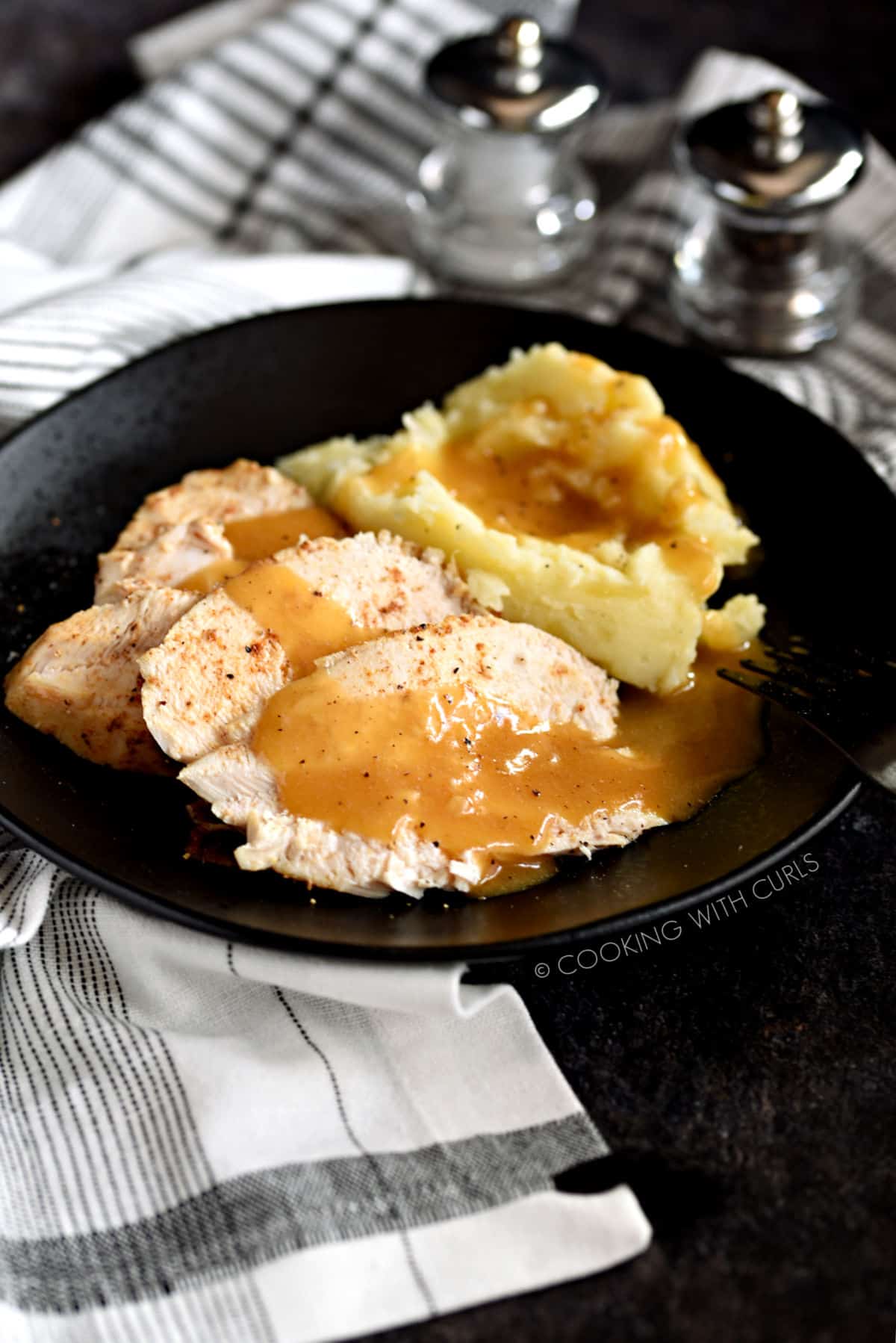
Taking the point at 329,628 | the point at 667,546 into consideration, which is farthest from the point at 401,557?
the point at 667,546

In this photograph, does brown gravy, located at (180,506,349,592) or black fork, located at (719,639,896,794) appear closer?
black fork, located at (719,639,896,794)

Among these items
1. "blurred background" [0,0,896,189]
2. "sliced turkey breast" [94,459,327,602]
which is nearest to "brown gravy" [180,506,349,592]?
"sliced turkey breast" [94,459,327,602]

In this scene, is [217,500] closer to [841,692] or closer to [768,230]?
[841,692]

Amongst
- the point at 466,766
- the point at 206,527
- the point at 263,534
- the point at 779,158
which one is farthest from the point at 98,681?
the point at 779,158

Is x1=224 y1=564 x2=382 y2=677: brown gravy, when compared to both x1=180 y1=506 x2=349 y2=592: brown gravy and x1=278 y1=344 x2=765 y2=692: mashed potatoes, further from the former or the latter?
x1=278 y1=344 x2=765 y2=692: mashed potatoes

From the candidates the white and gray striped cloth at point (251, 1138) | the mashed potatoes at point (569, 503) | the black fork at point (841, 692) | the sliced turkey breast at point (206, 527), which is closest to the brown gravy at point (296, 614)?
the sliced turkey breast at point (206, 527)

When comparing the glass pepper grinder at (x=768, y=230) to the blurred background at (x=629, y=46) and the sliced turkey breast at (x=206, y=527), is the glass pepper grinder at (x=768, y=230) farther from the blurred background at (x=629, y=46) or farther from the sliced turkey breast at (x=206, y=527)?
the sliced turkey breast at (x=206, y=527)

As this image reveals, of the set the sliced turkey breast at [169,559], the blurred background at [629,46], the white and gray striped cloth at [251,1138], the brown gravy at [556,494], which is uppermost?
the blurred background at [629,46]
